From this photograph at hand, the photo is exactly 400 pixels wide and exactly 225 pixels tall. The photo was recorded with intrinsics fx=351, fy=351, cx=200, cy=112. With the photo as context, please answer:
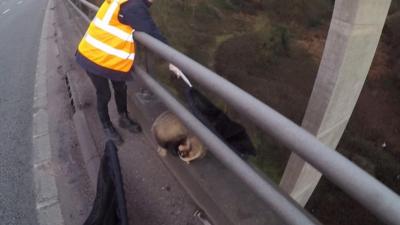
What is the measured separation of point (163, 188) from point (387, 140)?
1820 centimetres

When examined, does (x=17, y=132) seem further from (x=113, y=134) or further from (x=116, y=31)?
(x=116, y=31)

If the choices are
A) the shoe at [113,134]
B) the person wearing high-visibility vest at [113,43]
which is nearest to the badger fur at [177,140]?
the person wearing high-visibility vest at [113,43]

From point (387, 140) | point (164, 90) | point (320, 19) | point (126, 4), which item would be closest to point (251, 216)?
point (164, 90)

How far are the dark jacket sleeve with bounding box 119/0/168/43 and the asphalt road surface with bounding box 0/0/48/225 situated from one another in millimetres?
1576

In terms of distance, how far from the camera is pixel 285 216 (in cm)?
137

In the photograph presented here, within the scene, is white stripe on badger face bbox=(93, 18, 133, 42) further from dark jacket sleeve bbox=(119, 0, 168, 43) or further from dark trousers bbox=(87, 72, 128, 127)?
dark trousers bbox=(87, 72, 128, 127)

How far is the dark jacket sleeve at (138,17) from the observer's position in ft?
8.68

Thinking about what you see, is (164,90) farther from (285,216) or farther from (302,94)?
(302,94)

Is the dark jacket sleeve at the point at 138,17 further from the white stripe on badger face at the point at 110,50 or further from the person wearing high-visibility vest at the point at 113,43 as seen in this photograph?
the white stripe on badger face at the point at 110,50

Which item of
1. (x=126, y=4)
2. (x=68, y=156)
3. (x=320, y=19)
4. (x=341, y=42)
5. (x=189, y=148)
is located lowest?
(x=320, y=19)

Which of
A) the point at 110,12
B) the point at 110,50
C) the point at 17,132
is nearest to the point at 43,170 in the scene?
the point at 110,50

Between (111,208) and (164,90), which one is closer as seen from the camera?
(111,208)

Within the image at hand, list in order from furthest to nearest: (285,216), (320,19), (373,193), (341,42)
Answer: (320,19)
(341,42)
(285,216)
(373,193)

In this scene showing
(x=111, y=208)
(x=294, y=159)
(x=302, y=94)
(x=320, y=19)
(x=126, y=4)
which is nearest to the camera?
(x=111, y=208)
